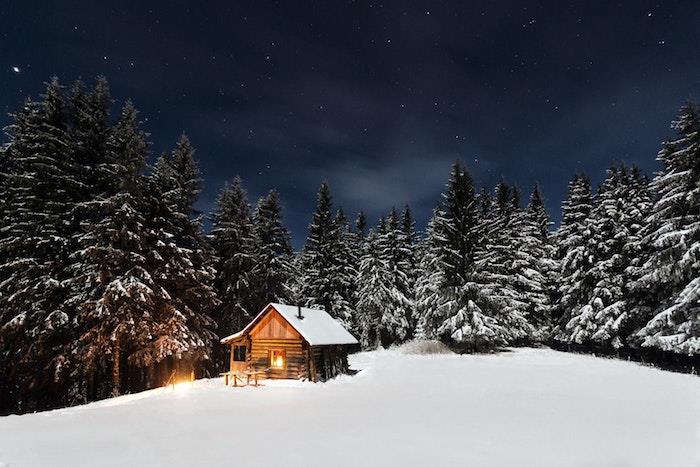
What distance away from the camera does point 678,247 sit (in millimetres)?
24188

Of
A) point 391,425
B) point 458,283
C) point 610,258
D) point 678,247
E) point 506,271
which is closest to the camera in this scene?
point 391,425

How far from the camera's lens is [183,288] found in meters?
28.3

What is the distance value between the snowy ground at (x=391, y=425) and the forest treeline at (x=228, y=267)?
432 centimetres

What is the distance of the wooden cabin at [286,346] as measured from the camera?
27141 mm

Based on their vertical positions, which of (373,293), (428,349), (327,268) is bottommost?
(428,349)

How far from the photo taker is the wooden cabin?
27.1 m

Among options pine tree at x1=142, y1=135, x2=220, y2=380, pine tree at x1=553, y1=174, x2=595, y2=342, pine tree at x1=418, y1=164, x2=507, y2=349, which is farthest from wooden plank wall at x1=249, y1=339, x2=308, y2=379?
pine tree at x1=553, y1=174, x2=595, y2=342

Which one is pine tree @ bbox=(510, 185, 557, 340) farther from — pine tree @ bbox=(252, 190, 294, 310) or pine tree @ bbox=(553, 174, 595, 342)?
pine tree @ bbox=(252, 190, 294, 310)

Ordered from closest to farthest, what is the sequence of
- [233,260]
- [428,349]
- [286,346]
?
[286,346] < [233,260] < [428,349]

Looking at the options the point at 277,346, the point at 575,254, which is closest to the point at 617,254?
the point at 575,254

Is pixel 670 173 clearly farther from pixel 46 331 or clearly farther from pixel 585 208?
pixel 46 331

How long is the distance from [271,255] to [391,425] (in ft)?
84.0

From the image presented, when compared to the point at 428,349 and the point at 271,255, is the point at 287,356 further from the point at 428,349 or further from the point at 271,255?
the point at 428,349

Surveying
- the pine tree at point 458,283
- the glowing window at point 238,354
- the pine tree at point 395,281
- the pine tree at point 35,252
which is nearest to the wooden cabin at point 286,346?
the glowing window at point 238,354
